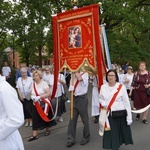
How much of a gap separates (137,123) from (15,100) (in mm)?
5925

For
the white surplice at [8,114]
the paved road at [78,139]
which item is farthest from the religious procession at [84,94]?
the white surplice at [8,114]

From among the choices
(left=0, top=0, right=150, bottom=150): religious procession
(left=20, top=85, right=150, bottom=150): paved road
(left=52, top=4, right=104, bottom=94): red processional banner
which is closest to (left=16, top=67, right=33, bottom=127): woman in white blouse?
(left=0, top=0, right=150, bottom=150): religious procession

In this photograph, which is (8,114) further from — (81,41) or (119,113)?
(81,41)

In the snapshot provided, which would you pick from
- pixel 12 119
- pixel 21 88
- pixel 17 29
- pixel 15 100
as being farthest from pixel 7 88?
pixel 17 29

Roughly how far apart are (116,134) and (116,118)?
11.5 inches

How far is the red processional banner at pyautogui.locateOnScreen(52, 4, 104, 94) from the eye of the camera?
17.4 feet

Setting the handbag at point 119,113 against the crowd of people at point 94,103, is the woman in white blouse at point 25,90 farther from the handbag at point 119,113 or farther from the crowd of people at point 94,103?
the handbag at point 119,113

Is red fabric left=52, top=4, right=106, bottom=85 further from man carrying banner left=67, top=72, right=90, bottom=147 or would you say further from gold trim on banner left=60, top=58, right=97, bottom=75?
man carrying banner left=67, top=72, right=90, bottom=147

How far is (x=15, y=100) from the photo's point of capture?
232cm

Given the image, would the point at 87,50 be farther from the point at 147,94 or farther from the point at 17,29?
the point at 17,29

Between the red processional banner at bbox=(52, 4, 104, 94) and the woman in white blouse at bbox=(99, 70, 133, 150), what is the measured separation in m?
0.29

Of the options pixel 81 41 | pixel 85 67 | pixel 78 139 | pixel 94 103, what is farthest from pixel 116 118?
pixel 94 103

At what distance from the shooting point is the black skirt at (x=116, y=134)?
4996 millimetres

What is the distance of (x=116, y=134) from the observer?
5031 mm
